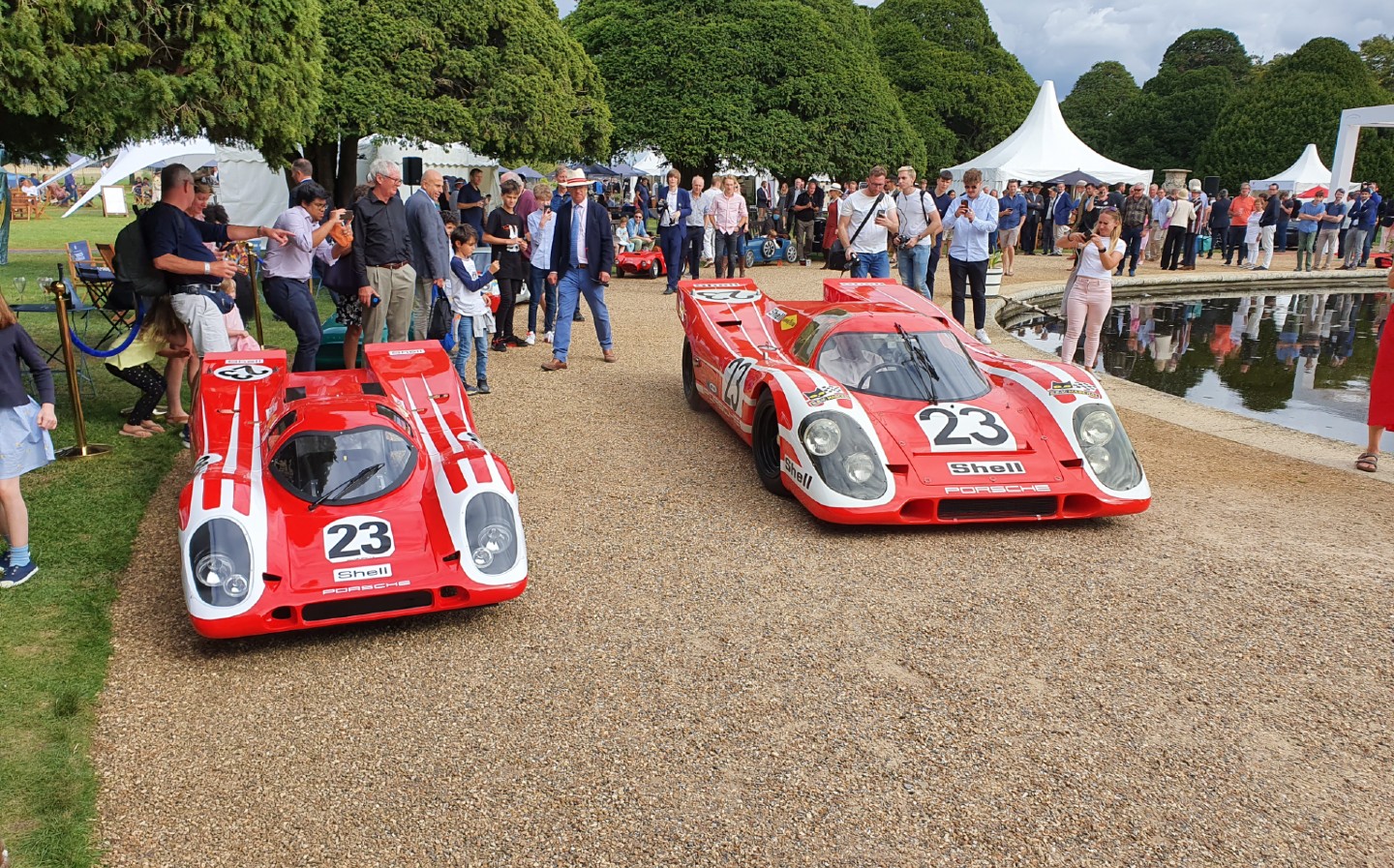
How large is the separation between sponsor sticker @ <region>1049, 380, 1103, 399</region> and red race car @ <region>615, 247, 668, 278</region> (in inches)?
501

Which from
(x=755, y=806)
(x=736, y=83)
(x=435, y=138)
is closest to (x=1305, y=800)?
(x=755, y=806)

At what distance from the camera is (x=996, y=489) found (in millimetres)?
5836

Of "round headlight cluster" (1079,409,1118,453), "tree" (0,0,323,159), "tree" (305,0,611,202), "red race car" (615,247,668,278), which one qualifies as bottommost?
"round headlight cluster" (1079,409,1118,453)

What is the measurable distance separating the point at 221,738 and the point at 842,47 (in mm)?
24920

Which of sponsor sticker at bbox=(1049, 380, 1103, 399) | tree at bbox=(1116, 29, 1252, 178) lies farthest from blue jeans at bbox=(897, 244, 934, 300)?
tree at bbox=(1116, 29, 1252, 178)

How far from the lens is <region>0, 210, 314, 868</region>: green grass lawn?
10.9 ft

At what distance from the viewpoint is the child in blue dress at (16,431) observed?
480 cm

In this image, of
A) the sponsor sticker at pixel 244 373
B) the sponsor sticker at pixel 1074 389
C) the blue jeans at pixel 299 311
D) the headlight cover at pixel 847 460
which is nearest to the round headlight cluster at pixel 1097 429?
the sponsor sticker at pixel 1074 389

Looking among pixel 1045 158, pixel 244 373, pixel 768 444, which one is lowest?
pixel 768 444

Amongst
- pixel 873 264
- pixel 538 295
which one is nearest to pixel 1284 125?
pixel 873 264

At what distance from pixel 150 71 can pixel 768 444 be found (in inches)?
184

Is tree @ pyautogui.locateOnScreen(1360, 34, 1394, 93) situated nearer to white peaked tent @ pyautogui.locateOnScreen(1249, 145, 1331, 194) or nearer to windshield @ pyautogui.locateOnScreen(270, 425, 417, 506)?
white peaked tent @ pyautogui.locateOnScreen(1249, 145, 1331, 194)

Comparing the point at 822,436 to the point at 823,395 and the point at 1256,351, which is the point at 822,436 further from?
the point at 1256,351

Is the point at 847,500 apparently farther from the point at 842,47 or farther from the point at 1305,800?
the point at 842,47
